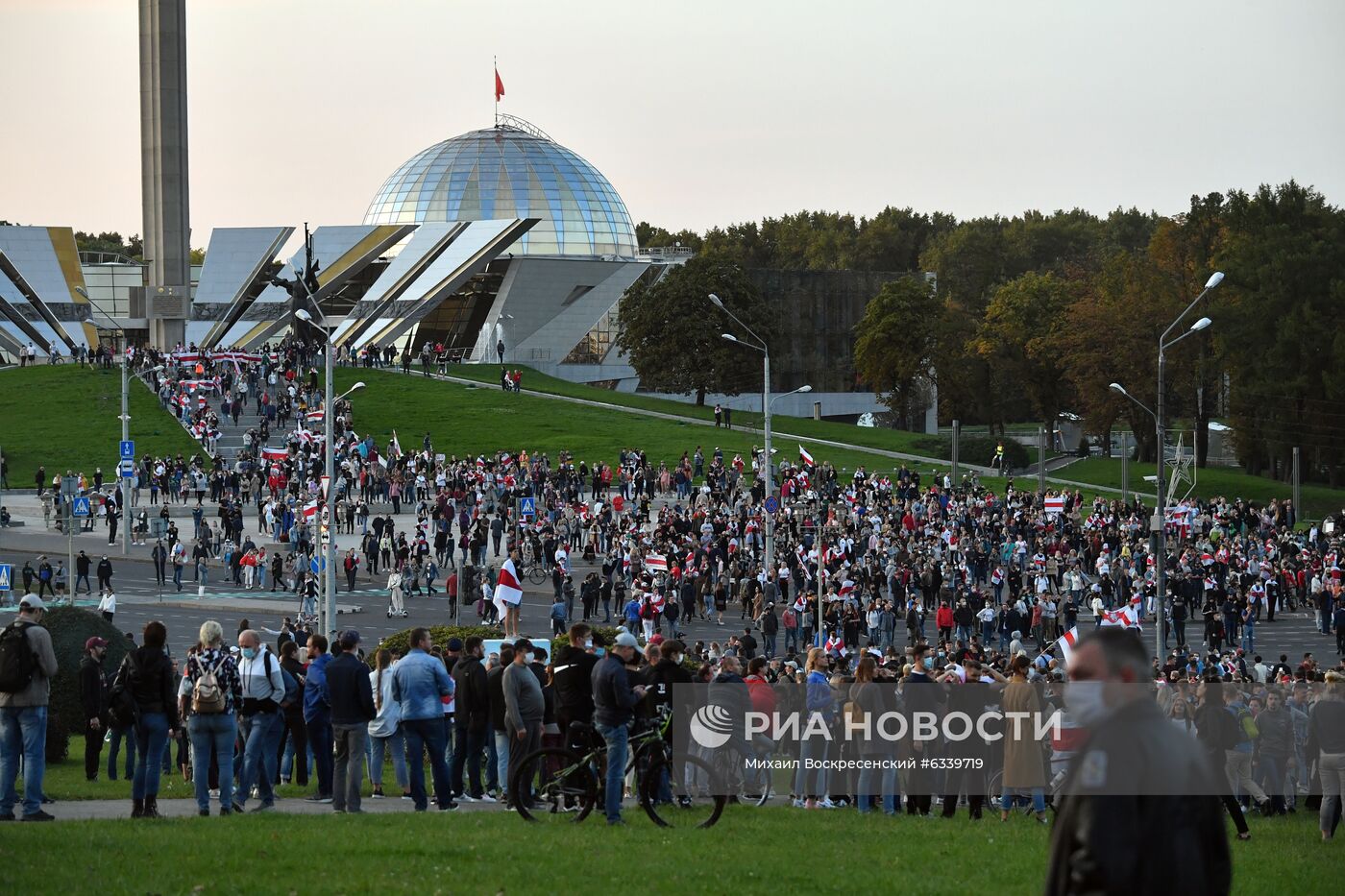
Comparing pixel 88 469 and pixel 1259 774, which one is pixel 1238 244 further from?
pixel 1259 774

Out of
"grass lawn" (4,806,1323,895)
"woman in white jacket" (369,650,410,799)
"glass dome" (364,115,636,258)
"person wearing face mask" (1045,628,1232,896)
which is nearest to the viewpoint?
"person wearing face mask" (1045,628,1232,896)

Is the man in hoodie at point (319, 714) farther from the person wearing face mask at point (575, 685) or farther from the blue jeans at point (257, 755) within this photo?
the person wearing face mask at point (575, 685)

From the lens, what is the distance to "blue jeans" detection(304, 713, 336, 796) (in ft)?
38.7

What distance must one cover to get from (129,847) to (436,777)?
2878 millimetres

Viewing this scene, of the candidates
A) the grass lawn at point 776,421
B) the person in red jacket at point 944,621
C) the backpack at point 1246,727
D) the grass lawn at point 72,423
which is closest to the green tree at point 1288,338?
the grass lawn at point 776,421

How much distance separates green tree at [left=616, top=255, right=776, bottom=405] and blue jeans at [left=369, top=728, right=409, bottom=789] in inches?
2202

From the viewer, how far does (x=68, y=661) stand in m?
15.3

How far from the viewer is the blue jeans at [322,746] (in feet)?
38.7

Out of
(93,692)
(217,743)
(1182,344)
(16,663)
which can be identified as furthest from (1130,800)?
(1182,344)

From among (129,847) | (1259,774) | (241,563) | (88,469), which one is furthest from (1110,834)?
(88,469)

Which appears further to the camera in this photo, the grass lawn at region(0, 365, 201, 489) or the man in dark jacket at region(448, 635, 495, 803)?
the grass lawn at region(0, 365, 201, 489)

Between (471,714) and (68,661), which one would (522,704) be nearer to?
(471,714)

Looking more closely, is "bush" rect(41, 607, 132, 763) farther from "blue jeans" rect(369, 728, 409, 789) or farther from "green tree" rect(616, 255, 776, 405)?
"green tree" rect(616, 255, 776, 405)

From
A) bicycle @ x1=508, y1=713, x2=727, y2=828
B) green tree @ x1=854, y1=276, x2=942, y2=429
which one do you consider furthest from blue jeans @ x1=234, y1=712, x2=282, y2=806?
green tree @ x1=854, y1=276, x2=942, y2=429
